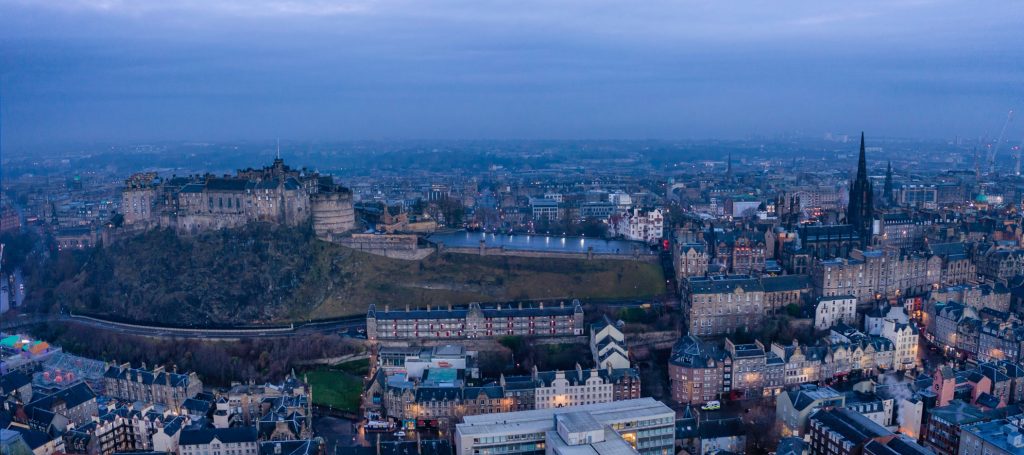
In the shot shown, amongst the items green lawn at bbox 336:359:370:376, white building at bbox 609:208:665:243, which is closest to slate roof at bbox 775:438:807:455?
green lawn at bbox 336:359:370:376

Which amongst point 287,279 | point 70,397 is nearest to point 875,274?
point 287,279

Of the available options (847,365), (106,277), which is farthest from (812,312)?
(106,277)

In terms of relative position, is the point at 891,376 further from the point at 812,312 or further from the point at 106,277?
the point at 106,277

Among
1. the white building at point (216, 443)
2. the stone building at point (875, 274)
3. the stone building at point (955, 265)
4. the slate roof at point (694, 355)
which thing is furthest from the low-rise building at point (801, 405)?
the white building at point (216, 443)

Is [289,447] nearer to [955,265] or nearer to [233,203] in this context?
[233,203]

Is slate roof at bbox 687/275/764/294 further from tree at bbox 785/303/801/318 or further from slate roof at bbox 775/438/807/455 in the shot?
slate roof at bbox 775/438/807/455

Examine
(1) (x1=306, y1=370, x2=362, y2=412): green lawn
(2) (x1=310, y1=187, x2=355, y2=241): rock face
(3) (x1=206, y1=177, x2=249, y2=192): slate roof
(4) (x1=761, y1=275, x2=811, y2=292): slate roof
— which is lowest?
(1) (x1=306, y1=370, x2=362, y2=412): green lawn
